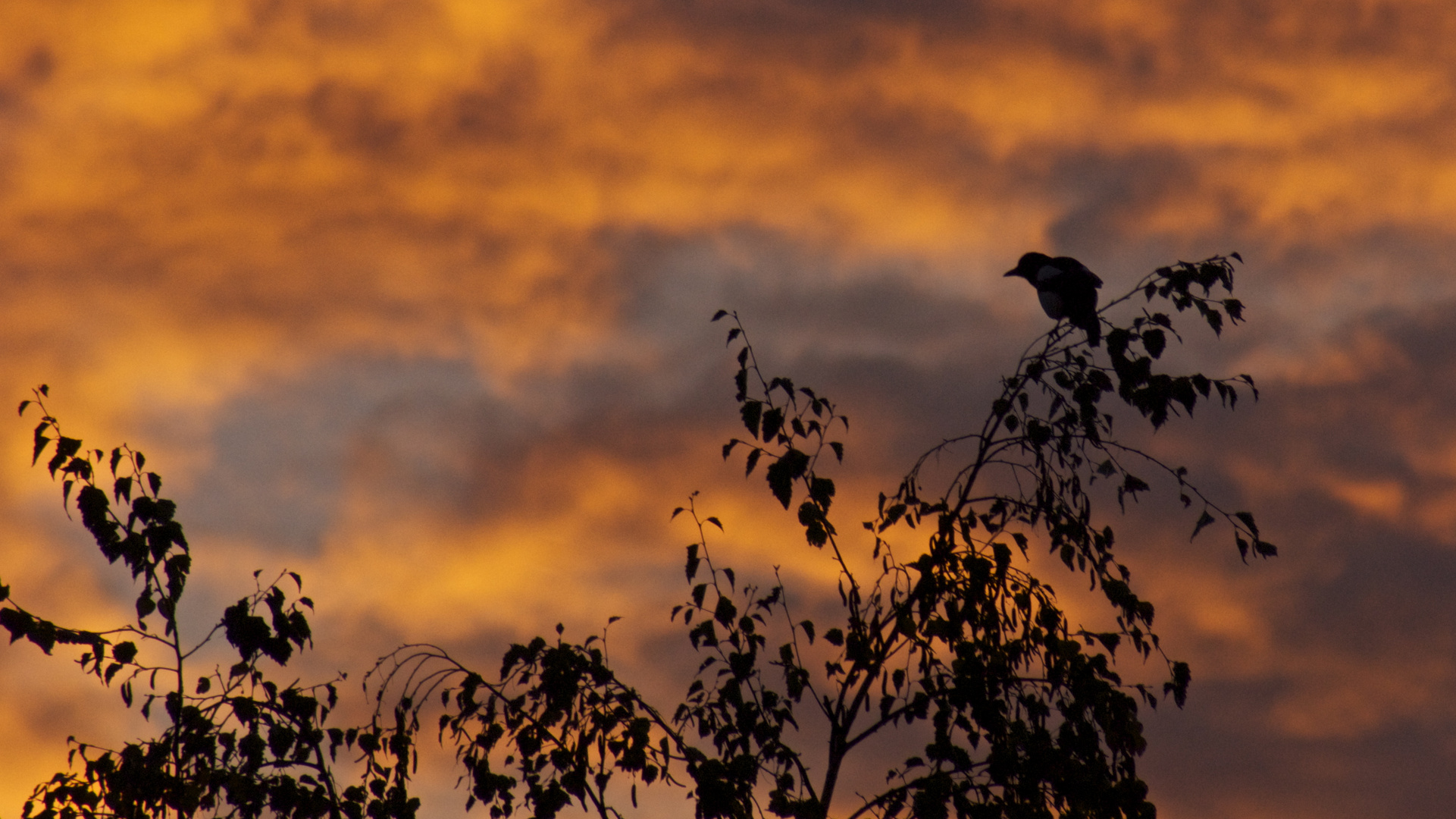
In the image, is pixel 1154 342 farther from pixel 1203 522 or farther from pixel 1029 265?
pixel 1029 265

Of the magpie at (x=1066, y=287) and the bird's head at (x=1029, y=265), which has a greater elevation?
the bird's head at (x=1029, y=265)

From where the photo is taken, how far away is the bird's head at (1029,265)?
15516 mm

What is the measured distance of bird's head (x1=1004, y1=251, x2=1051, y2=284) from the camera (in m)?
15.5

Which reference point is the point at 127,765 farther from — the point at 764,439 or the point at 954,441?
the point at 954,441

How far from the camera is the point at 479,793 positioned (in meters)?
8.74

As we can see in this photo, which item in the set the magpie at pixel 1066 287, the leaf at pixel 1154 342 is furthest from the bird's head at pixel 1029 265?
the leaf at pixel 1154 342

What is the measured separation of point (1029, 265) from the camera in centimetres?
1562

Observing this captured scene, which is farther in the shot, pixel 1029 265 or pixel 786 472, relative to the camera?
pixel 1029 265

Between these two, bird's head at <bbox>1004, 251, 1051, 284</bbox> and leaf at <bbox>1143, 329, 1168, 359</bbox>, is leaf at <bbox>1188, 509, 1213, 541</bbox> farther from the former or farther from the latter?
bird's head at <bbox>1004, 251, 1051, 284</bbox>

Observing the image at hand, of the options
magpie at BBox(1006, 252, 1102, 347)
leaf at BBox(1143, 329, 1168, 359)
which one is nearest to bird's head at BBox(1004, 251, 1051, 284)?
magpie at BBox(1006, 252, 1102, 347)

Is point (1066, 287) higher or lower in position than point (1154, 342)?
higher

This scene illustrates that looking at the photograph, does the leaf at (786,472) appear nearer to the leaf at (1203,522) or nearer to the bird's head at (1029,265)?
the leaf at (1203,522)

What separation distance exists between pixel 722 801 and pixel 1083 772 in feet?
7.06

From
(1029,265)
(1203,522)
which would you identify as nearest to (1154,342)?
(1203,522)
